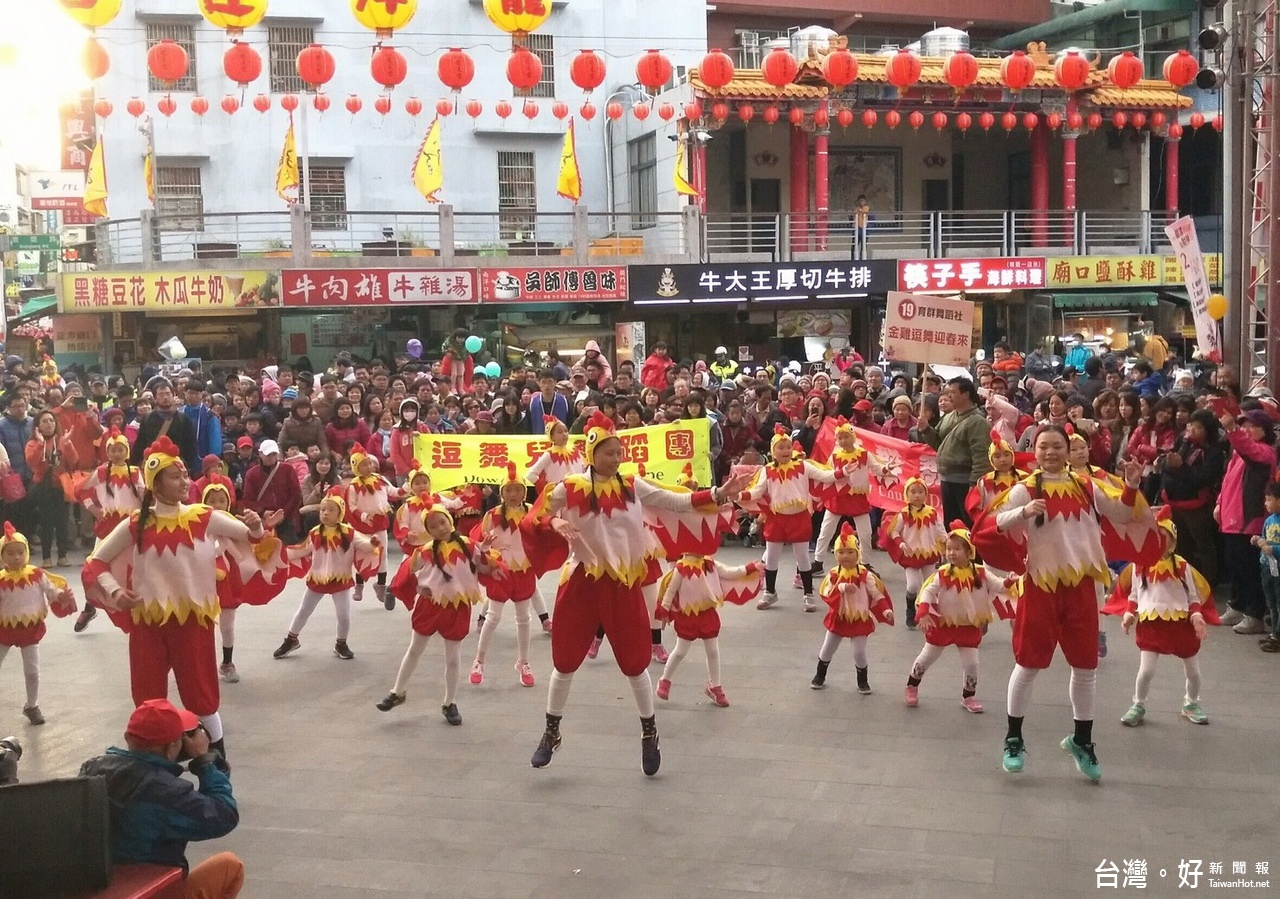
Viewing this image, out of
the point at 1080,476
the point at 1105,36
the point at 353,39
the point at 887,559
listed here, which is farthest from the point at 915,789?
the point at 1105,36

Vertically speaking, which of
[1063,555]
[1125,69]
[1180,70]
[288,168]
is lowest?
[1063,555]

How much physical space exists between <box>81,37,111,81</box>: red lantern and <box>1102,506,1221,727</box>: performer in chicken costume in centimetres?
1604

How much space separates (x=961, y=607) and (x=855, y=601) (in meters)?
0.69

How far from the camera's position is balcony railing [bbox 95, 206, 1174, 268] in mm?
A: 23922

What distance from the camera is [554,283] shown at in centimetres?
2323

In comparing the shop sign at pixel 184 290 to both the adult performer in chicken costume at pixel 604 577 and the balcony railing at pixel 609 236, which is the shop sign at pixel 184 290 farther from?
the adult performer in chicken costume at pixel 604 577

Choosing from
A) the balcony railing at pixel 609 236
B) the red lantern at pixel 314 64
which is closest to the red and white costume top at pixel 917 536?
the red lantern at pixel 314 64

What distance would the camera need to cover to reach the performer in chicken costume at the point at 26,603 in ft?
26.6

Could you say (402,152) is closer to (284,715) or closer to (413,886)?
(284,715)

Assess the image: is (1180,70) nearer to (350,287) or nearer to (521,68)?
(521,68)

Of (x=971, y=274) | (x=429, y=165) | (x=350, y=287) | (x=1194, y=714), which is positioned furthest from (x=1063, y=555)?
(x=971, y=274)

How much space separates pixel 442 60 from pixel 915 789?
15777mm

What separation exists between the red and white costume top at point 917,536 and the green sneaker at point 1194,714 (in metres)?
2.46

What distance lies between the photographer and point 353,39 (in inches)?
1085
